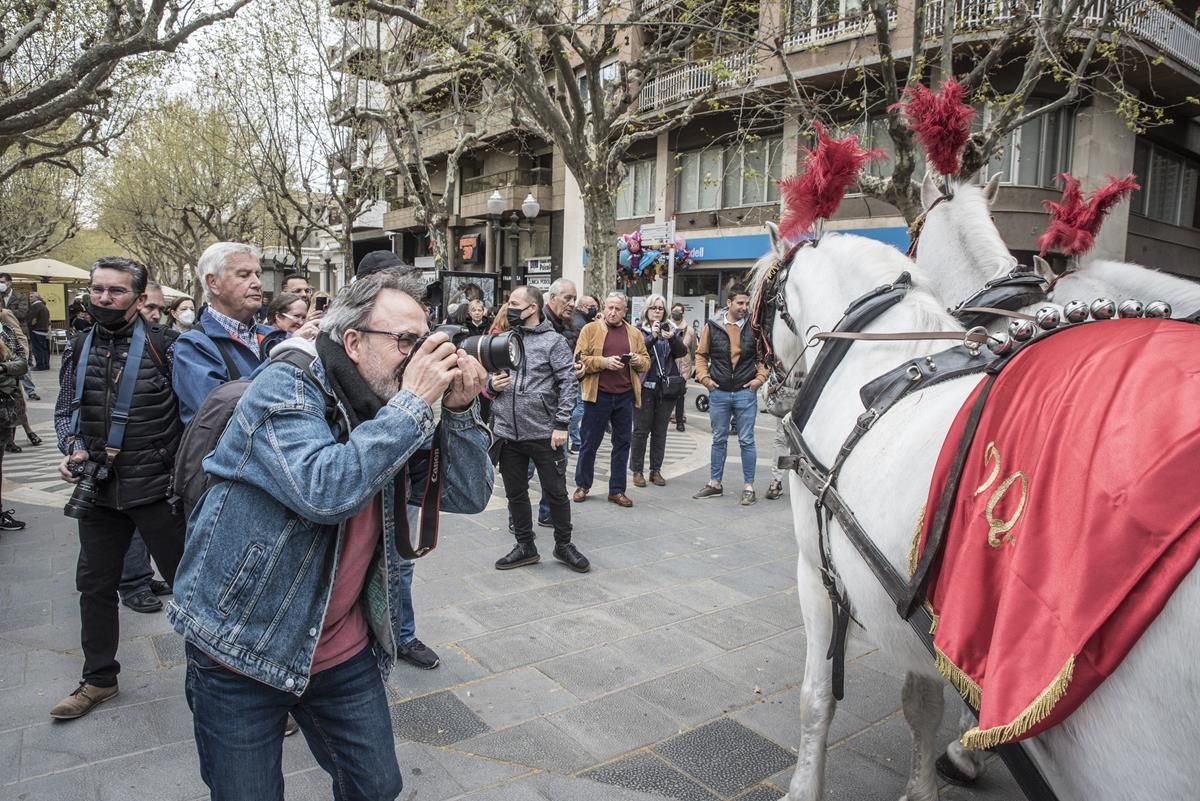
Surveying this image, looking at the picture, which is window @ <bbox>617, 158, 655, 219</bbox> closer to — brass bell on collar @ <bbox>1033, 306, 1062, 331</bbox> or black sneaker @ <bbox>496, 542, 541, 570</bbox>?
black sneaker @ <bbox>496, 542, 541, 570</bbox>

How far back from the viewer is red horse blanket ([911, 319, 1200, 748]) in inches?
47.4

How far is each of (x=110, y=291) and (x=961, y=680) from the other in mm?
3725

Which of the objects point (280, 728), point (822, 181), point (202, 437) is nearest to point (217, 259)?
point (202, 437)

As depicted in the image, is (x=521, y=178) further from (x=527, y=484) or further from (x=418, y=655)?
(x=418, y=655)

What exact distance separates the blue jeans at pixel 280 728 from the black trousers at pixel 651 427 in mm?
6053

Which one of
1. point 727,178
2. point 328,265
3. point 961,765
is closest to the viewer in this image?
point 961,765

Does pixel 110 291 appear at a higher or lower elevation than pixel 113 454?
higher

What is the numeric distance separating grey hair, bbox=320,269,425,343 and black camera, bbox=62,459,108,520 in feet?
6.80

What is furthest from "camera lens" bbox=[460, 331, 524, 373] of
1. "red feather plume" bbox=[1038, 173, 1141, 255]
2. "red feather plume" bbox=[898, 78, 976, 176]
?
"red feather plume" bbox=[1038, 173, 1141, 255]

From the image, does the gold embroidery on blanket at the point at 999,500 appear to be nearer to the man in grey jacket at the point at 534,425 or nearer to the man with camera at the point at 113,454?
the man with camera at the point at 113,454

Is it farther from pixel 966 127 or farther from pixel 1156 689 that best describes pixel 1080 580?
pixel 966 127

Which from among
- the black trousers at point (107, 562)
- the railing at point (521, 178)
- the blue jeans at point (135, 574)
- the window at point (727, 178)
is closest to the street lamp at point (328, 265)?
the railing at point (521, 178)

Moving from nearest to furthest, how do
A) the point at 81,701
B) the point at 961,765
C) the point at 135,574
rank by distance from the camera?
the point at 961,765 → the point at 81,701 → the point at 135,574

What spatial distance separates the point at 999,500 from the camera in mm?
A: 1469
